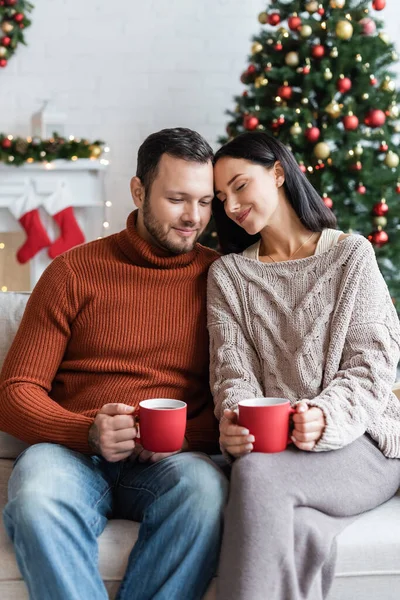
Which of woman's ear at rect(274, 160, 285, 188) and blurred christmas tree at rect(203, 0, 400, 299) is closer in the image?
woman's ear at rect(274, 160, 285, 188)

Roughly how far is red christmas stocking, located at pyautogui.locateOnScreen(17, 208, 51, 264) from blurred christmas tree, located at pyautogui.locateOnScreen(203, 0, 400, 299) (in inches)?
52.4

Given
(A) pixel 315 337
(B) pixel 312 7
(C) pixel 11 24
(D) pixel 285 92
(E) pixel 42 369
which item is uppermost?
(B) pixel 312 7

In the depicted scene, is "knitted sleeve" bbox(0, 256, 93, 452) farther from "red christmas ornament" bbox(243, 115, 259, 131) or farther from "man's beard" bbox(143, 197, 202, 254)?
"red christmas ornament" bbox(243, 115, 259, 131)

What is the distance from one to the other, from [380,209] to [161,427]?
2224 millimetres

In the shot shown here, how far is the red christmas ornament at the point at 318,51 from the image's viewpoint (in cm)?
339

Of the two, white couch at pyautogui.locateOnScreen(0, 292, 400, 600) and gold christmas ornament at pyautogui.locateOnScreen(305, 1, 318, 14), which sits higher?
gold christmas ornament at pyautogui.locateOnScreen(305, 1, 318, 14)

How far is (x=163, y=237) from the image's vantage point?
185 centimetres

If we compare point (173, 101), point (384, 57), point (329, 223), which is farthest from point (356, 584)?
point (173, 101)

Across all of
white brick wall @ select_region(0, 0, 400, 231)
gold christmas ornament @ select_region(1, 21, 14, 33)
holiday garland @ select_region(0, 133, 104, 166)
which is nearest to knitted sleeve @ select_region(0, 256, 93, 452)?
holiday garland @ select_region(0, 133, 104, 166)

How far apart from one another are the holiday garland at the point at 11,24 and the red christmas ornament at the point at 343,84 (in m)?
1.95

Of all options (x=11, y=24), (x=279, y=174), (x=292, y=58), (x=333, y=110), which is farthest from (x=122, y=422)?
(x=11, y=24)

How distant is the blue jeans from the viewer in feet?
4.42

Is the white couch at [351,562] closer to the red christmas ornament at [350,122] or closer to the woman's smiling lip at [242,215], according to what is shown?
the woman's smiling lip at [242,215]

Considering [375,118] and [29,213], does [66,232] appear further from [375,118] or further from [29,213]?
[375,118]
